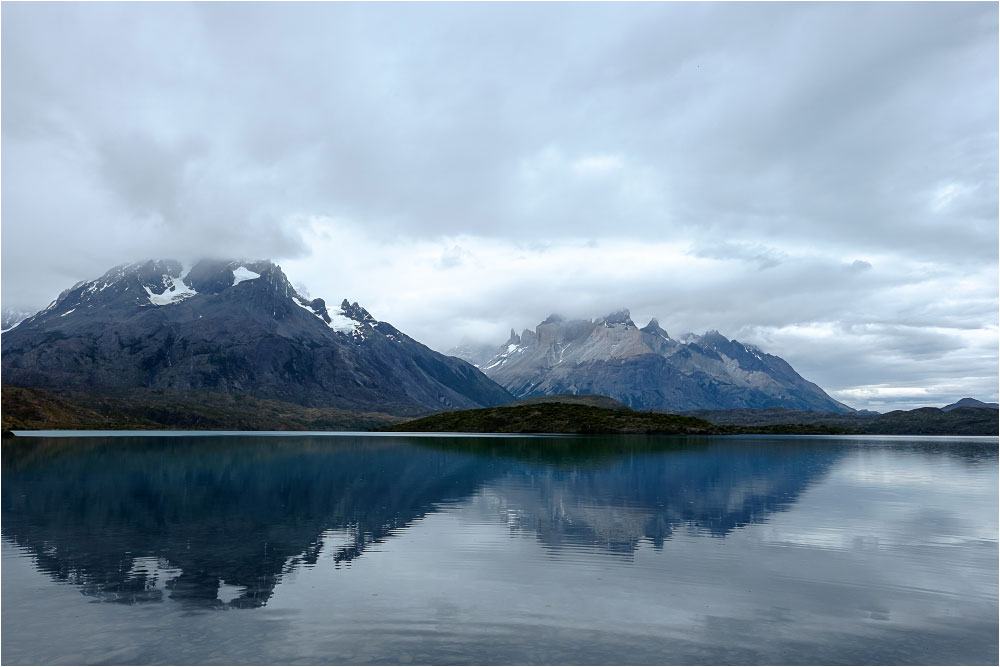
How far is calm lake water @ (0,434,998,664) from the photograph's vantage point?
24.8 meters

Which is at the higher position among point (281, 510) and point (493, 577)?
point (493, 577)

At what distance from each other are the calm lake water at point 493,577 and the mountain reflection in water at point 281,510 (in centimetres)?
32

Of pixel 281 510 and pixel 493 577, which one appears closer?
pixel 493 577

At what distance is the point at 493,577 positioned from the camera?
116ft

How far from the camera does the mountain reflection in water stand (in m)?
36.2

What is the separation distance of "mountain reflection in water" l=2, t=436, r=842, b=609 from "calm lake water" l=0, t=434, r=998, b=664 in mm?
316

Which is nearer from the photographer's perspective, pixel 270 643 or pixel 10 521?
pixel 270 643

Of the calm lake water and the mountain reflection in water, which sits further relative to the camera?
the mountain reflection in water

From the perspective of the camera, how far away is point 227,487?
80562mm

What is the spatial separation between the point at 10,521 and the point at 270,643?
40.9 metres

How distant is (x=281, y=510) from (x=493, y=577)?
31.8 m

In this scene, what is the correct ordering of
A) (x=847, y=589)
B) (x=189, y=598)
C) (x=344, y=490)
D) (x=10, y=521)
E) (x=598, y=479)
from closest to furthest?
(x=189, y=598)
(x=847, y=589)
(x=10, y=521)
(x=344, y=490)
(x=598, y=479)

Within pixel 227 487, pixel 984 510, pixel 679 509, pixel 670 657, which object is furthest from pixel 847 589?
pixel 227 487

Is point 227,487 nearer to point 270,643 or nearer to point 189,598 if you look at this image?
point 189,598
